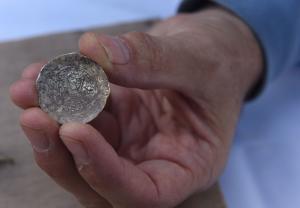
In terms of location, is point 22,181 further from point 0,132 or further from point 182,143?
point 182,143

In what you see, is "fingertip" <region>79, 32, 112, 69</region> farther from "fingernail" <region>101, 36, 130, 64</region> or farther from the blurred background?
the blurred background

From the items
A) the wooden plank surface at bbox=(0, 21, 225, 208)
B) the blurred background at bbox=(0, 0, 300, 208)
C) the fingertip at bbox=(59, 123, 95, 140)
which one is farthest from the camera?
the blurred background at bbox=(0, 0, 300, 208)

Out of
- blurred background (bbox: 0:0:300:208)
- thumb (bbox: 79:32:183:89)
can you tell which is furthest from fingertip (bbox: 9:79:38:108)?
blurred background (bbox: 0:0:300:208)

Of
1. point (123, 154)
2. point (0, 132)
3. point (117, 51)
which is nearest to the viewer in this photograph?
point (117, 51)

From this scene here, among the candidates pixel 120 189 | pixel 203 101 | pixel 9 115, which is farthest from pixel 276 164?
pixel 9 115

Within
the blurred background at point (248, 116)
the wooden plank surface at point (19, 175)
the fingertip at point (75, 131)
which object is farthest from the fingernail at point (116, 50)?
the blurred background at point (248, 116)
